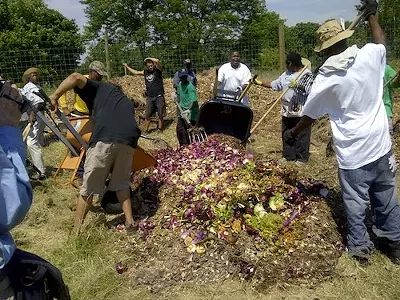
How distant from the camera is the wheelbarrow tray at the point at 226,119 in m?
5.70

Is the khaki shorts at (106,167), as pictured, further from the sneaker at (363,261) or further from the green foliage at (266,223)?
the sneaker at (363,261)

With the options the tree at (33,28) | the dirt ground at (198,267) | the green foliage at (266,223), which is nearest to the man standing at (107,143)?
the dirt ground at (198,267)

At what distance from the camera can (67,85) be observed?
13.2 ft

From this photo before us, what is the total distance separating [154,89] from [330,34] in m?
6.91

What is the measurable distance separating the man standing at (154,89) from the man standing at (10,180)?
833cm

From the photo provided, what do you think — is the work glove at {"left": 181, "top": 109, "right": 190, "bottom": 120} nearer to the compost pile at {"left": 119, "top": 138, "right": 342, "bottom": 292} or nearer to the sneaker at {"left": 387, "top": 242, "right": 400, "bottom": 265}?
the compost pile at {"left": 119, "top": 138, "right": 342, "bottom": 292}

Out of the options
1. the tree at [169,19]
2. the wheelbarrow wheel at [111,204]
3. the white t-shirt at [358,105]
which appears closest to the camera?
the white t-shirt at [358,105]

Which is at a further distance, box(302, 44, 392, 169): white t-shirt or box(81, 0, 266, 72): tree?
box(81, 0, 266, 72): tree

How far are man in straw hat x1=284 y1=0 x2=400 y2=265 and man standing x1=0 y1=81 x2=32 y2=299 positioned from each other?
243 centimetres

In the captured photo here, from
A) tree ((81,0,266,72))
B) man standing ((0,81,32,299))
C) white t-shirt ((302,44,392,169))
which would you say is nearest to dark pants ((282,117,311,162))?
white t-shirt ((302,44,392,169))

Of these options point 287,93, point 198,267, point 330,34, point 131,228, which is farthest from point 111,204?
point 287,93

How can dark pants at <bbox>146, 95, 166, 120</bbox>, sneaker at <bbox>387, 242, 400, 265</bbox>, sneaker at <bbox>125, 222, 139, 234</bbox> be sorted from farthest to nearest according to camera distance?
dark pants at <bbox>146, 95, 166, 120</bbox> < sneaker at <bbox>125, 222, 139, 234</bbox> < sneaker at <bbox>387, 242, 400, 265</bbox>

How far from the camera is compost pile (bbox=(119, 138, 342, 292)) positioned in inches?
139

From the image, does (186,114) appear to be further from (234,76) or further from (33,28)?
(33,28)
